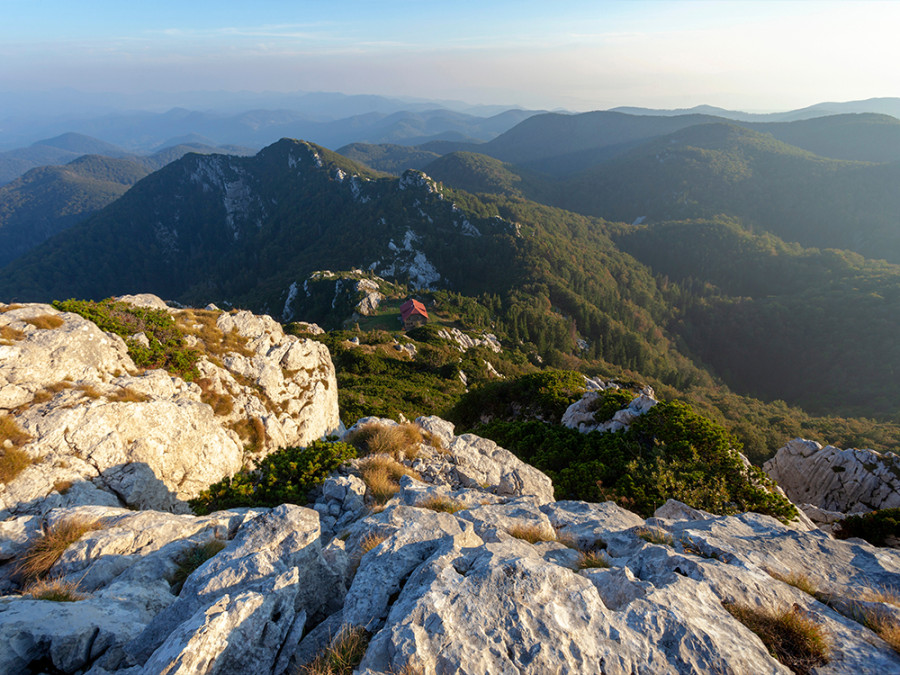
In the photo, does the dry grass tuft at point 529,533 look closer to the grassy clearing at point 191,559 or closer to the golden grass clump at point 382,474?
the golden grass clump at point 382,474

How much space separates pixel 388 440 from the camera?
14906 millimetres

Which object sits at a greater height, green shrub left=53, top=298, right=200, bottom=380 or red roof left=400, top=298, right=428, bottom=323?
green shrub left=53, top=298, right=200, bottom=380

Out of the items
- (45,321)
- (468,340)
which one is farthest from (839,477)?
(468,340)

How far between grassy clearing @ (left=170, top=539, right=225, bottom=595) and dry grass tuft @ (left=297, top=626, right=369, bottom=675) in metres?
A: 4.00

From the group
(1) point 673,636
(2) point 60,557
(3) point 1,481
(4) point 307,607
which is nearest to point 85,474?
(3) point 1,481

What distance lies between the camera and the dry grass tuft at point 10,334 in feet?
37.8

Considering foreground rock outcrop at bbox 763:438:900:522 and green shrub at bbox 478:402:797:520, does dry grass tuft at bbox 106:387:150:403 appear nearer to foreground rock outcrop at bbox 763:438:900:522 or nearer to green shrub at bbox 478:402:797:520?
green shrub at bbox 478:402:797:520

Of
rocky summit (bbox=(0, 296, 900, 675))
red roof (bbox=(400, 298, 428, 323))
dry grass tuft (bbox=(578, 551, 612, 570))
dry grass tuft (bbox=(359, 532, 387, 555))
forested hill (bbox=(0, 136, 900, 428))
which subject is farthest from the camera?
forested hill (bbox=(0, 136, 900, 428))

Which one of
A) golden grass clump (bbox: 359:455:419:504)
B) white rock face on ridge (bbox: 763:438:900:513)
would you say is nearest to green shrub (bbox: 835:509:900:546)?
golden grass clump (bbox: 359:455:419:504)

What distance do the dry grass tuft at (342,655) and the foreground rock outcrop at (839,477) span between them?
2603 centimetres

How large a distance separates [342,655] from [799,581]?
25.8 ft

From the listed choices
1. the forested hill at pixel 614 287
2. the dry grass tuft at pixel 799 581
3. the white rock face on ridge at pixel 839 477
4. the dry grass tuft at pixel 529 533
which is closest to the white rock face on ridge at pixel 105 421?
the dry grass tuft at pixel 529 533

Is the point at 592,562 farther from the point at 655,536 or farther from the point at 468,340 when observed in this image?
the point at 468,340

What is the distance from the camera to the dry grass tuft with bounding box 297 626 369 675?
Result: 4.71 metres
